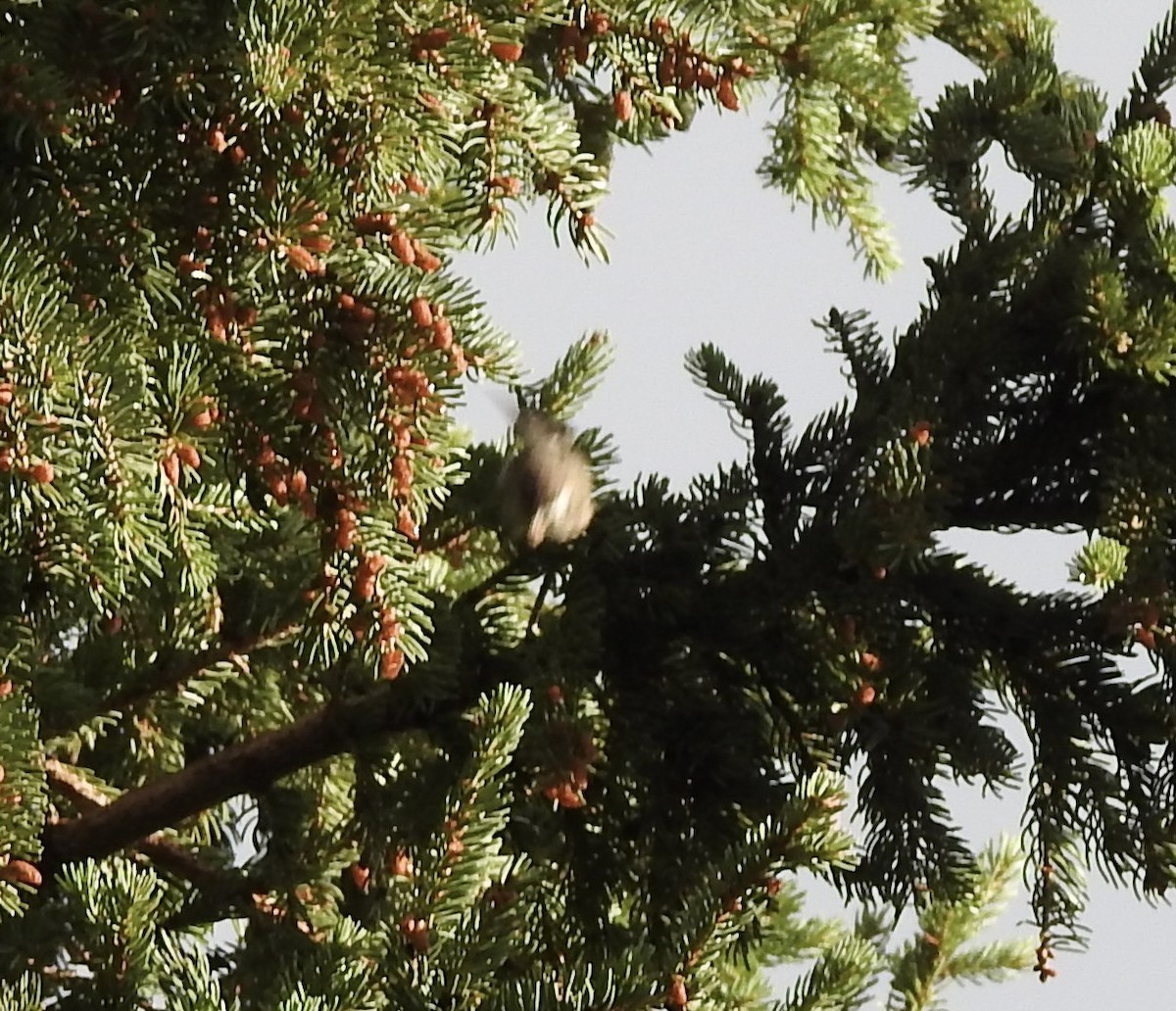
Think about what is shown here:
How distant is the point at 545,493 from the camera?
79 centimetres

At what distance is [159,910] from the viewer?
833 mm

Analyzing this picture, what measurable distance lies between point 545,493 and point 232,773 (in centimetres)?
25

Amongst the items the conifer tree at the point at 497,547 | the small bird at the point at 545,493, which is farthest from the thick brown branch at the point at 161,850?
the small bird at the point at 545,493

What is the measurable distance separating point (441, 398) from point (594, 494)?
0.23 m

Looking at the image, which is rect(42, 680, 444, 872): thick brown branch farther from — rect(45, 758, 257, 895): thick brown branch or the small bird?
the small bird

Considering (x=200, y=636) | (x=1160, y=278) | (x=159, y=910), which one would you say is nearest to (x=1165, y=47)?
(x=1160, y=278)

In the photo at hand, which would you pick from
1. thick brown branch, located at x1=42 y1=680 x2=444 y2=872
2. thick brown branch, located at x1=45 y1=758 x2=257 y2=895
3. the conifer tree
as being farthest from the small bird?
thick brown branch, located at x1=45 y1=758 x2=257 y2=895

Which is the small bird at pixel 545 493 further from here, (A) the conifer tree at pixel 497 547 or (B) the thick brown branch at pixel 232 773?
(B) the thick brown branch at pixel 232 773

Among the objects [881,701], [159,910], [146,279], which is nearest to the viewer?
[146,279]

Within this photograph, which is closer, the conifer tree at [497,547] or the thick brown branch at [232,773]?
the conifer tree at [497,547]

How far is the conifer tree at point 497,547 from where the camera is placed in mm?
581

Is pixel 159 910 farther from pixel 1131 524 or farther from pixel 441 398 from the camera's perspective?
pixel 1131 524

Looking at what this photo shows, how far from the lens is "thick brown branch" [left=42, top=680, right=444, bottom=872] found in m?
0.76

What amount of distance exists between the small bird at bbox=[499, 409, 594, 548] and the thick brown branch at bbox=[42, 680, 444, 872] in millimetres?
122
